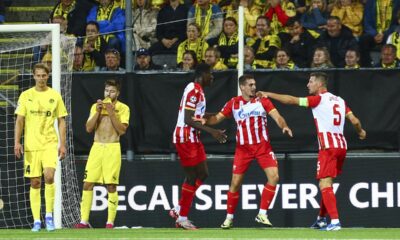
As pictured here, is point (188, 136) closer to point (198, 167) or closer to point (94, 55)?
point (198, 167)

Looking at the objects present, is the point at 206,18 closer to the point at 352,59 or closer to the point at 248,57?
the point at 248,57

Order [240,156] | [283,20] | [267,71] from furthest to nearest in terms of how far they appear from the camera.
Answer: [283,20], [267,71], [240,156]

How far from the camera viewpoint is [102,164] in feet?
55.8

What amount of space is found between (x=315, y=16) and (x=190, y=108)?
3.95 meters

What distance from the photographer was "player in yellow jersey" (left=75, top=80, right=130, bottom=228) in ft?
55.6

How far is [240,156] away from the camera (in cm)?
1617

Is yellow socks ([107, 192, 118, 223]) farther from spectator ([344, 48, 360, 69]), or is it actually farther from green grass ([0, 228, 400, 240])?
spectator ([344, 48, 360, 69])

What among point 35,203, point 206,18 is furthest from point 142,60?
point 35,203

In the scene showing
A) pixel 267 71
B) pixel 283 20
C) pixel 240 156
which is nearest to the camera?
pixel 240 156

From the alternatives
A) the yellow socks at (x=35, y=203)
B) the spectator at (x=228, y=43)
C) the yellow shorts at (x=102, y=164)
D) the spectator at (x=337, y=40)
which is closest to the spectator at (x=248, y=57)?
the spectator at (x=228, y=43)

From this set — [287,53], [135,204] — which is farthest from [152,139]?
[287,53]

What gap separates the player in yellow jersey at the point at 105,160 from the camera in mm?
16953

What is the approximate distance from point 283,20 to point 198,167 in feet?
12.3

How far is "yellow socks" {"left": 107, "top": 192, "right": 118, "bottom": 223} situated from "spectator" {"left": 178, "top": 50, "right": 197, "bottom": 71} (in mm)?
2132
